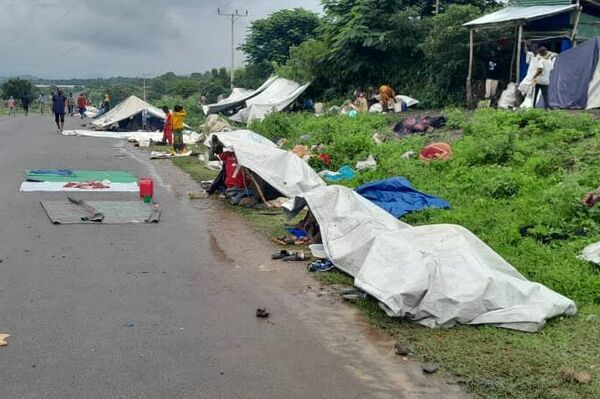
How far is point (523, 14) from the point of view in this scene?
20.2 meters

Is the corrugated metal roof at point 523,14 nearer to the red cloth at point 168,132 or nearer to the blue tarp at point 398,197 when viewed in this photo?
the blue tarp at point 398,197

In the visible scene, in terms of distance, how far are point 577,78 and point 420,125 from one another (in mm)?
4140

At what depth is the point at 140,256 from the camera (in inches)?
321

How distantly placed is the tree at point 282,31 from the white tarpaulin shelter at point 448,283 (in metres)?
38.2

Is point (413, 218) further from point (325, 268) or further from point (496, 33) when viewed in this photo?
point (496, 33)

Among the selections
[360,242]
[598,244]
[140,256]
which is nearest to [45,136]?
[140,256]

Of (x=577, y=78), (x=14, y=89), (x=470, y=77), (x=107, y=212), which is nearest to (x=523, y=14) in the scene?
(x=470, y=77)

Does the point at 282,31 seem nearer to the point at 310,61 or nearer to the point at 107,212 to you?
the point at 310,61

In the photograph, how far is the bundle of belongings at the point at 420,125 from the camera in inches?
672

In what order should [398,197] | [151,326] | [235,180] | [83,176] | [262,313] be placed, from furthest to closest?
[83,176] → [235,180] → [398,197] → [262,313] → [151,326]

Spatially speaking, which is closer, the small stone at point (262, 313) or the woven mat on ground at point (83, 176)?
the small stone at point (262, 313)

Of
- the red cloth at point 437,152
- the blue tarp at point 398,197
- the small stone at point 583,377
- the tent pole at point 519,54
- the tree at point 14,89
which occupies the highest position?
the tent pole at point 519,54

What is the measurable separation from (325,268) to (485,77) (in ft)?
56.1

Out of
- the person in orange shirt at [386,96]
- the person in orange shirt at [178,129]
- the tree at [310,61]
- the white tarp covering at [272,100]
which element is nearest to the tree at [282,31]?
the white tarp covering at [272,100]
